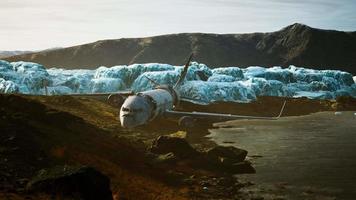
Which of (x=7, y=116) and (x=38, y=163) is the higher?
(x=7, y=116)

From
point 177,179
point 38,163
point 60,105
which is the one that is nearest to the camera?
point 38,163

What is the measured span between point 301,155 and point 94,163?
23.3 meters

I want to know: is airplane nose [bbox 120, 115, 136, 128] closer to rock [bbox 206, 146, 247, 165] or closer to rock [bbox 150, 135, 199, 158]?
rock [bbox 150, 135, 199, 158]

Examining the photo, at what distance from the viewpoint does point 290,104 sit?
Answer: 122 m

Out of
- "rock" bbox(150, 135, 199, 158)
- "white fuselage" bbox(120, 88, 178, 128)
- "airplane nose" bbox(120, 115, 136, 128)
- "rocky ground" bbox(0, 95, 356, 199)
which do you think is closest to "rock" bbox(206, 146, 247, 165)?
"rocky ground" bbox(0, 95, 356, 199)

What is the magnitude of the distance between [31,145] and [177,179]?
11775 mm

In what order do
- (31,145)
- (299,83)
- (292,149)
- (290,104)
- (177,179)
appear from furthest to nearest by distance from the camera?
(299,83), (290,104), (292,149), (177,179), (31,145)

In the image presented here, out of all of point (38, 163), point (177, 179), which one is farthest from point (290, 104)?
point (38, 163)

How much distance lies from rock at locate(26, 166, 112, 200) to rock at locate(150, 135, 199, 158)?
58.3 feet

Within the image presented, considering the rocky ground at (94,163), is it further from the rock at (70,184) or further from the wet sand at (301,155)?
the wet sand at (301,155)

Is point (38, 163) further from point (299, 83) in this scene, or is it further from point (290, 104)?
point (299, 83)

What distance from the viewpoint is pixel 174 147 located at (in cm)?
3884

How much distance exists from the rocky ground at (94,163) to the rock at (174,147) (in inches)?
3.9

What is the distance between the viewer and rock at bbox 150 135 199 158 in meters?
38.3
